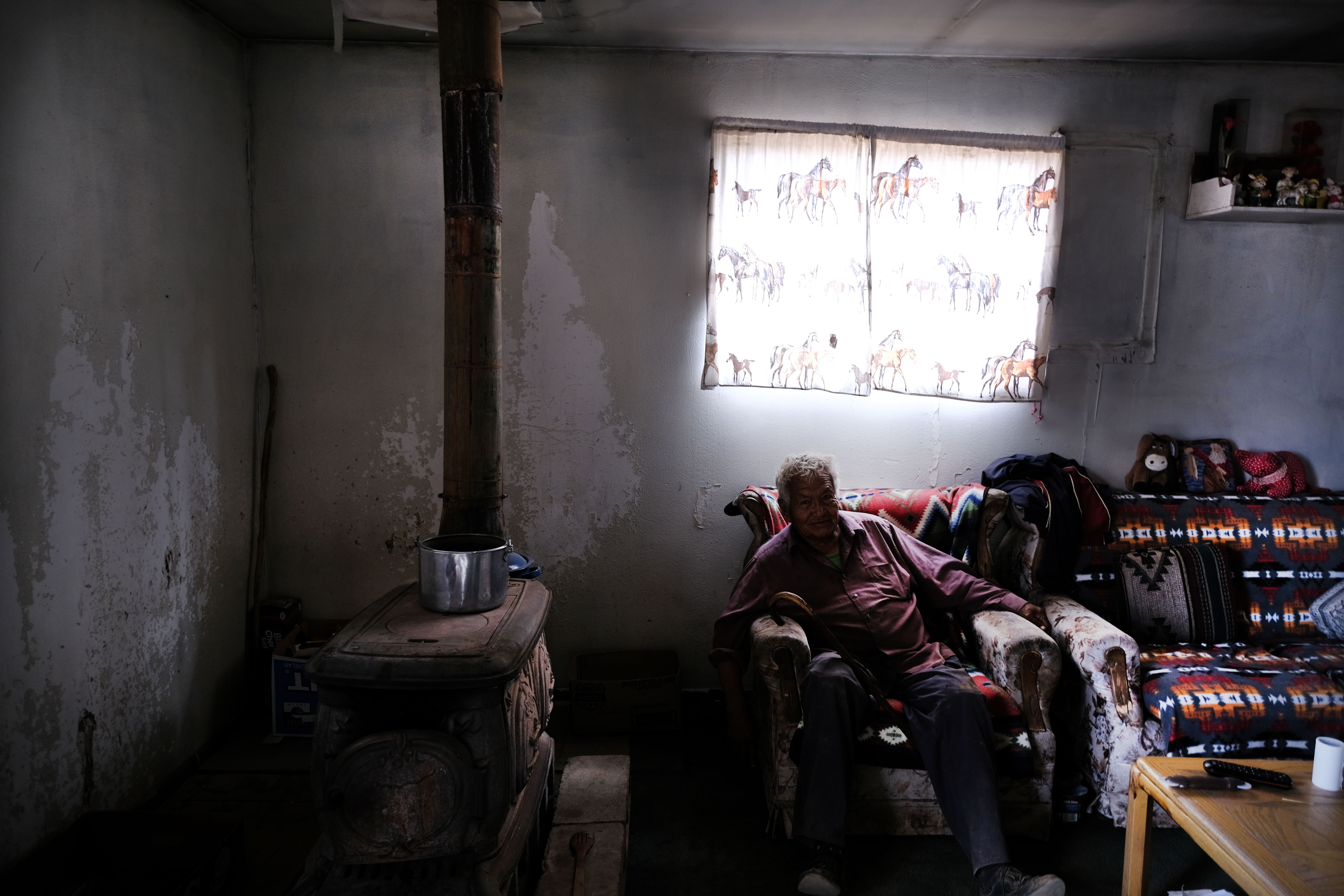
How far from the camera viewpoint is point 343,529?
3223mm

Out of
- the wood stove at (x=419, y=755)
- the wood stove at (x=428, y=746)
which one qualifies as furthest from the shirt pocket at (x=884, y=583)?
the wood stove at (x=419, y=755)

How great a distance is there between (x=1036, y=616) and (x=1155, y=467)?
3.49 feet

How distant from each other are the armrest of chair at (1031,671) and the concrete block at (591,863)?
4.04 feet

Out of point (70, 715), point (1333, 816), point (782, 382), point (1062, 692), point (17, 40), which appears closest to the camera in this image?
point (1333, 816)

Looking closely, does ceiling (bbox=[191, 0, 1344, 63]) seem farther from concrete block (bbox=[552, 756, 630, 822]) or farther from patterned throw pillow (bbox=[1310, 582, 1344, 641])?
concrete block (bbox=[552, 756, 630, 822])

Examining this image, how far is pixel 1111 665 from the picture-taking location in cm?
243

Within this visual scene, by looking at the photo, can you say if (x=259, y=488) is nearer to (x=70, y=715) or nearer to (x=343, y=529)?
(x=343, y=529)

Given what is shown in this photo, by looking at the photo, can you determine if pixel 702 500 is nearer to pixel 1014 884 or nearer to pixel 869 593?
pixel 869 593

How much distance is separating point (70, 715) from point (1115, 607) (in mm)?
3348

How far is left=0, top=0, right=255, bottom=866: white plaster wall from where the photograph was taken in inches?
78.8

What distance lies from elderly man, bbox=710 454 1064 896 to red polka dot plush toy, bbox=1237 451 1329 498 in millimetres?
1365

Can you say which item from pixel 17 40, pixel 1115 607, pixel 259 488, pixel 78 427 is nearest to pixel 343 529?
pixel 259 488

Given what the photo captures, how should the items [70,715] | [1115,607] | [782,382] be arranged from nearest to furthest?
[70,715] < [1115,607] < [782,382]

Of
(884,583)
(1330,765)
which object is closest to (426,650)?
(884,583)
